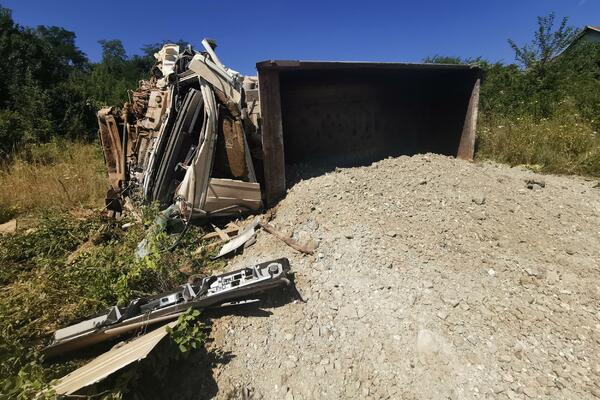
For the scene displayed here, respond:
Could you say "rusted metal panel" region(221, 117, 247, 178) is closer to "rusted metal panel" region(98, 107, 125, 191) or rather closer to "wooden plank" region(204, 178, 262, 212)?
"wooden plank" region(204, 178, 262, 212)

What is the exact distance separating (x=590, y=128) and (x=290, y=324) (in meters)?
7.53

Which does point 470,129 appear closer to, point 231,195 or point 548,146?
point 548,146

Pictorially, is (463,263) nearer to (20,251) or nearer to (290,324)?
(290,324)

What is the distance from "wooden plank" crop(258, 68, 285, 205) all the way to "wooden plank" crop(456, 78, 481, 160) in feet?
11.5

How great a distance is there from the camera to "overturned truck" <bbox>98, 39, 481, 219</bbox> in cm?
357

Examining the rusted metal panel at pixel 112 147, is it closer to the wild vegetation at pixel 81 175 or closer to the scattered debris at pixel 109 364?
the wild vegetation at pixel 81 175

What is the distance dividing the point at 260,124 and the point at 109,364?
2813 mm

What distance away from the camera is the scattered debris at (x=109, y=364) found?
5.05 ft

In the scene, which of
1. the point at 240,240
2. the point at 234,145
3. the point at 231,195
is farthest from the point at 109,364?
the point at 234,145

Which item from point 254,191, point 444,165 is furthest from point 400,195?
point 254,191

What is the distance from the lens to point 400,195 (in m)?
3.53

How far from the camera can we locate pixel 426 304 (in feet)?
7.43

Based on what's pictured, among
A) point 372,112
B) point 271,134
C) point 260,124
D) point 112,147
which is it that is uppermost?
point 372,112

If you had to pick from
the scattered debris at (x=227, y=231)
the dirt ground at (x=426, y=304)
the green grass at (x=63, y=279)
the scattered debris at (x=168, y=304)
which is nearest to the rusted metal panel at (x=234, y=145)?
the scattered debris at (x=227, y=231)
